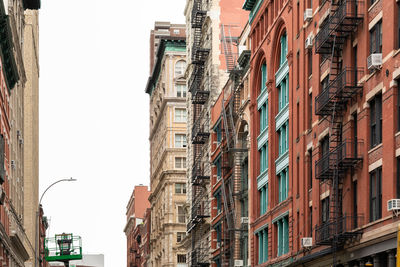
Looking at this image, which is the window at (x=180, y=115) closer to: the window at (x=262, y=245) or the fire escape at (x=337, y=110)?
the window at (x=262, y=245)

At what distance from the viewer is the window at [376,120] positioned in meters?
39.0

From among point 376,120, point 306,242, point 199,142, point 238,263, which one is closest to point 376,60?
point 376,120

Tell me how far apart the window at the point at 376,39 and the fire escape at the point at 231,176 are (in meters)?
29.9

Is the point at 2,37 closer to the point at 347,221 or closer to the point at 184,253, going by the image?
the point at 347,221

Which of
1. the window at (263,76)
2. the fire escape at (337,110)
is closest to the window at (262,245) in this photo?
the window at (263,76)

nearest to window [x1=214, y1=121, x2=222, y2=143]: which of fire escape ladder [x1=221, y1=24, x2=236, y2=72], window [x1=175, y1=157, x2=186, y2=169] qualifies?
fire escape ladder [x1=221, y1=24, x2=236, y2=72]

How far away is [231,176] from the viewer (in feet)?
245

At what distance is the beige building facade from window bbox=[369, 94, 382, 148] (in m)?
80.7

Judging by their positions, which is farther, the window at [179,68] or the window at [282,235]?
the window at [179,68]

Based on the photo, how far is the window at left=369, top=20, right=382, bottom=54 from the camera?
3912 cm

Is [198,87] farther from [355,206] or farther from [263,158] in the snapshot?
[355,206]

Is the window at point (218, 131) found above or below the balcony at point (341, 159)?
above

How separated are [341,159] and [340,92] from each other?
9.78 ft

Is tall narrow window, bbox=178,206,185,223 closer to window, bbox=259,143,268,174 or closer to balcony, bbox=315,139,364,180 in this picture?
window, bbox=259,143,268,174
